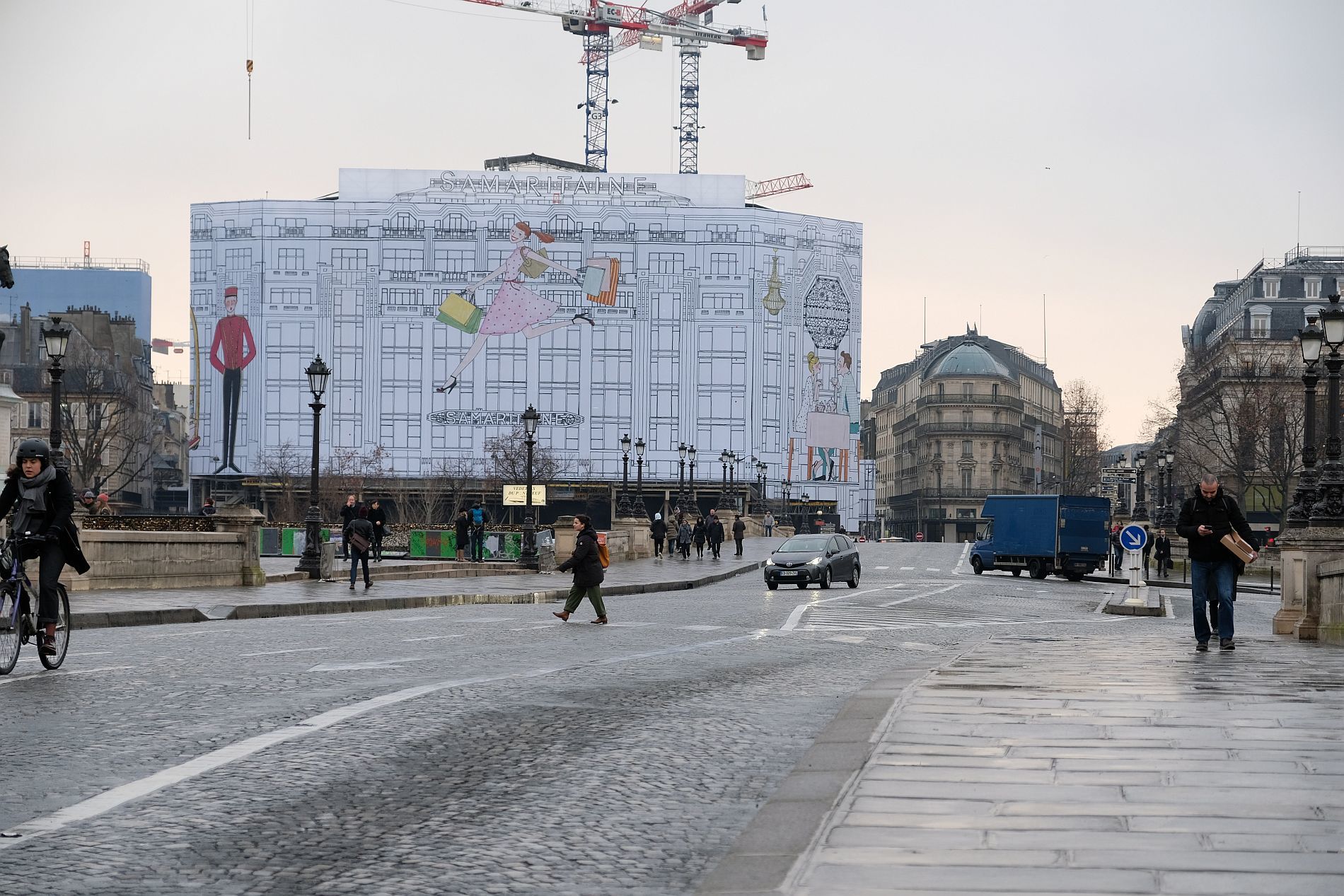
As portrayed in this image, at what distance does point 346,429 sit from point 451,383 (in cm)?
783

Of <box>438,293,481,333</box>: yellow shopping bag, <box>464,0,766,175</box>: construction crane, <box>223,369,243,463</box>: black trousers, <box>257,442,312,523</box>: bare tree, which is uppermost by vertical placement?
<box>464,0,766,175</box>: construction crane

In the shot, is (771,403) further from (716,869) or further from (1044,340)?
(716,869)

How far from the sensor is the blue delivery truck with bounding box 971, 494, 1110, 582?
164 ft

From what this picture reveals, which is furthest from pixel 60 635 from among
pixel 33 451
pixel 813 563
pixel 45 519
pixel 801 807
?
pixel 813 563

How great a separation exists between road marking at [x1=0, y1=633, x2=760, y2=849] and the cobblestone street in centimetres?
2

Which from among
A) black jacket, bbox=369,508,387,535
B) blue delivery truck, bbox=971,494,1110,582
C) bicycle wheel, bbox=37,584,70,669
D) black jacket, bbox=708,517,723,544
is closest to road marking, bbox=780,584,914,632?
bicycle wheel, bbox=37,584,70,669

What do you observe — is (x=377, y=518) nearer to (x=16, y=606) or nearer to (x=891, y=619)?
(x=891, y=619)

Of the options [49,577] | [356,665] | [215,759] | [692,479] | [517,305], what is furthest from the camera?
[517,305]

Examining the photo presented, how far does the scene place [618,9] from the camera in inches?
6078

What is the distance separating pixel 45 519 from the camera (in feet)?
39.7

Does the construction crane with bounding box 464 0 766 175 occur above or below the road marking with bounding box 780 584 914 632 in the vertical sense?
above

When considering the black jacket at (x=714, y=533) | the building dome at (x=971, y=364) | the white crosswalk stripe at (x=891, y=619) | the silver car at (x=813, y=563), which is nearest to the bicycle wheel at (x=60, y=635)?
the white crosswalk stripe at (x=891, y=619)

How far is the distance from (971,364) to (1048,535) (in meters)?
108

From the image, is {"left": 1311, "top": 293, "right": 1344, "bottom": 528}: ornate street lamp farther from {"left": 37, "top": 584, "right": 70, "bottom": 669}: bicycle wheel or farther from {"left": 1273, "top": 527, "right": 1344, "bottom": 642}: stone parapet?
{"left": 37, "top": 584, "right": 70, "bottom": 669}: bicycle wheel
